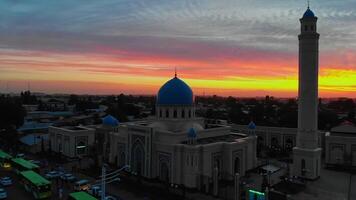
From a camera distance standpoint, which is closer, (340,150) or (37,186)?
(37,186)

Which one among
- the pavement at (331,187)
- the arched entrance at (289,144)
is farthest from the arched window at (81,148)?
the arched entrance at (289,144)

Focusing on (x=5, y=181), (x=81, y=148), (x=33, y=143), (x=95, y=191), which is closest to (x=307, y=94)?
(x=95, y=191)

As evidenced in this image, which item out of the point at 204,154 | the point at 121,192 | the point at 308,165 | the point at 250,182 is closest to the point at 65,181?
the point at 121,192

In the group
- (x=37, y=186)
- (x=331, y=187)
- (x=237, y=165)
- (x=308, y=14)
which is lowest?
(x=331, y=187)

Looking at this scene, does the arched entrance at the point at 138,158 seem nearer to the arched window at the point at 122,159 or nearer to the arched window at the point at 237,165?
the arched window at the point at 122,159

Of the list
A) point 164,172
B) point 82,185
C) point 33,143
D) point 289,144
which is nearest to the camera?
point 82,185

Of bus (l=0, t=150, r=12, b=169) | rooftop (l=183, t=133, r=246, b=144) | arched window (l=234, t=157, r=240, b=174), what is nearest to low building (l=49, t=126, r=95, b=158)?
bus (l=0, t=150, r=12, b=169)

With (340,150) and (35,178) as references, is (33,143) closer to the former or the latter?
(35,178)

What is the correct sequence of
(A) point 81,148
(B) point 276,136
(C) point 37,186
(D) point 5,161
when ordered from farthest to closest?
(B) point 276,136 → (A) point 81,148 → (D) point 5,161 → (C) point 37,186
